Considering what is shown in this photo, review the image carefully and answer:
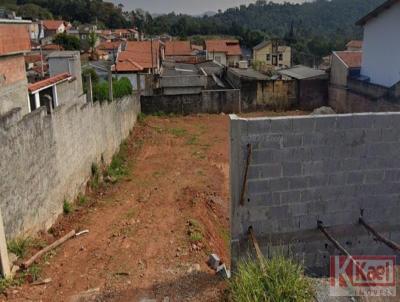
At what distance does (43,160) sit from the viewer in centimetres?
654

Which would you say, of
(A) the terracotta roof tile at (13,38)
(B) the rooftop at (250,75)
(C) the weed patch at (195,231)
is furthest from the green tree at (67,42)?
(C) the weed patch at (195,231)

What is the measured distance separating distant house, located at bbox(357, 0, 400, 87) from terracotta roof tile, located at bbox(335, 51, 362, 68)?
57cm

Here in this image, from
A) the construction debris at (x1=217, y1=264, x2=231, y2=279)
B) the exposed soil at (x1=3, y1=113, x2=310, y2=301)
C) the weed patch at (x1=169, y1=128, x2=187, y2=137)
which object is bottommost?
the weed patch at (x1=169, y1=128, x2=187, y2=137)

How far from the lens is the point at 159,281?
4926 millimetres

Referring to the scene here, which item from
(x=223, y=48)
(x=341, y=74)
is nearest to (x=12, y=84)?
(x=341, y=74)

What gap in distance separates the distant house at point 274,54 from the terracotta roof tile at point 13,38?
40.7 m

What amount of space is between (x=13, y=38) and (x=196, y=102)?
427 inches

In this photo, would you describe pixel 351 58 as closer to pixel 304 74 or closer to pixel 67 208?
pixel 304 74

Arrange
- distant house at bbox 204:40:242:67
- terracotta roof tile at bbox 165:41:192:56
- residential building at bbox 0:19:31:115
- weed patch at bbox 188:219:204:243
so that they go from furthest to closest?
distant house at bbox 204:40:242:67 → terracotta roof tile at bbox 165:41:192:56 → residential building at bbox 0:19:31:115 → weed patch at bbox 188:219:204:243

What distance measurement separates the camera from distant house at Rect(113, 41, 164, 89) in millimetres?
23672

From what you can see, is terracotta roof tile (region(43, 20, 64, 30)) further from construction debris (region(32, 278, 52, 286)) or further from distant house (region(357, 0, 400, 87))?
construction debris (region(32, 278, 52, 286))

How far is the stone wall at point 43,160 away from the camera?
5383 mm

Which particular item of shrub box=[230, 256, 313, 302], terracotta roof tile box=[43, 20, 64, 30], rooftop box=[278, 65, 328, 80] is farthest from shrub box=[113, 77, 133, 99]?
terracotta roof tile box=[43, 20, 64, 30]

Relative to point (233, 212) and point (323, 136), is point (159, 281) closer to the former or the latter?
point (233, 212)
